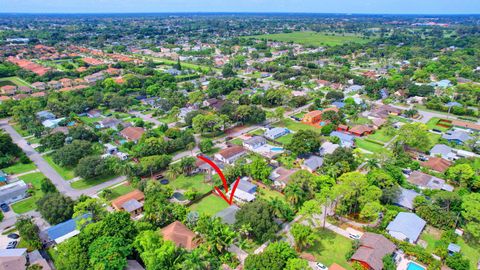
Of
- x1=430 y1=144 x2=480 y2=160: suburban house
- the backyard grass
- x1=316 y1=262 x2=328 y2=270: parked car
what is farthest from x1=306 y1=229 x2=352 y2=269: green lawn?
x1=430 y1=144 x2=480 y2=160: suburban house

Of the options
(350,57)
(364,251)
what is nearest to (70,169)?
(364,251)

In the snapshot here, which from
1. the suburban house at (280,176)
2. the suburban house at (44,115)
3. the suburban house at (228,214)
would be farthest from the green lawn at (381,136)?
the suburban house at (44,115)

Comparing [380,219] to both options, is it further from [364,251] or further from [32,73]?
[32,73]

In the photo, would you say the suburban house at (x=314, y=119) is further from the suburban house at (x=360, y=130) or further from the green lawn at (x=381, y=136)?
the green lawn at (x=381, y=136)

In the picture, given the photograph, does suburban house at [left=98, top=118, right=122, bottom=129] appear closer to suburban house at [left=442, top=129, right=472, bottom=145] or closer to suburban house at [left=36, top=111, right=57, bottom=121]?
suburban house at [left=36, top=111, right=57, bottom=121]

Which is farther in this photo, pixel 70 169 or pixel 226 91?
pixel 226 91

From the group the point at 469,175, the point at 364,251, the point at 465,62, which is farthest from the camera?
the point at 465,62
